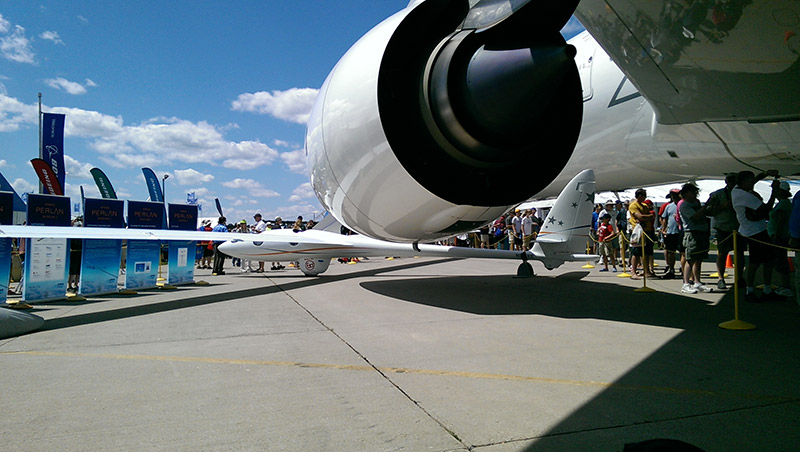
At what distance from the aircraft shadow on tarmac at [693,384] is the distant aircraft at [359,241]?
6.39 ft

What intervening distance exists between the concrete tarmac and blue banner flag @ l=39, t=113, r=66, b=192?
594 inches

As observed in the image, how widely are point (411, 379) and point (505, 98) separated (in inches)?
73.1

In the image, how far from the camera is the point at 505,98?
2748 millimetres

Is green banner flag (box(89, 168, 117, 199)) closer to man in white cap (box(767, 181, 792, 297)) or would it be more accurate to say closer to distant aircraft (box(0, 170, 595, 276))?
distant aircraft (box(0, 170, 595, 276))

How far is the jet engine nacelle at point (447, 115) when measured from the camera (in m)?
2.68

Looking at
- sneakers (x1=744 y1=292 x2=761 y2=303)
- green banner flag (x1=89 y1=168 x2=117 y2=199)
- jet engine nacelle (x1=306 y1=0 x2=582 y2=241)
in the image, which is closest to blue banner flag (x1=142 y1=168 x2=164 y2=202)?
green banner flag (x1=89 y1=168 x2=117 y2=199)

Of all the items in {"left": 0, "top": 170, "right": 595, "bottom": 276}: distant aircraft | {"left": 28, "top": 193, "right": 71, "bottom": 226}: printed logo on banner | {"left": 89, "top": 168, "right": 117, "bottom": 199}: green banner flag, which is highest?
{"left": 89, "top": 168, "right": 117, "bottom": 199}: green banner flag

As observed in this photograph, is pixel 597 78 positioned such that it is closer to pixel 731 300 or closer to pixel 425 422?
pixel 731 300

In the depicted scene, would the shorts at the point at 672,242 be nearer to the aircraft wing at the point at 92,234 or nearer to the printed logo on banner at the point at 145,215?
the aircraft wing at the point at 92,234

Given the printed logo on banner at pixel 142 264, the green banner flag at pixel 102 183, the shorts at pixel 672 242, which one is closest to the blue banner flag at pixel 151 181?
the green banner flag at pixel 102 183

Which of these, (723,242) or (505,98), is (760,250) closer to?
(723,242)

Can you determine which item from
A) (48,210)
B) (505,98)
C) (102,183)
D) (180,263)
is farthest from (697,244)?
(102,183)

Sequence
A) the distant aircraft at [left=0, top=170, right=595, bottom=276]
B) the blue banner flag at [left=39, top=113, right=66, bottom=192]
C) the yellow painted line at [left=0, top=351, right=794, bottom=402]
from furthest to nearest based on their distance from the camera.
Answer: the blue banner flag at [left=39, top=113, right=66, bottom=192] < the distant aircraft at [left=0, top=170, right=595, bottom=276] < the yellow painted line at [left=0, top=351, right=794, bottom=402]

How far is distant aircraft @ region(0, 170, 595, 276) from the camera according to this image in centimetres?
605
